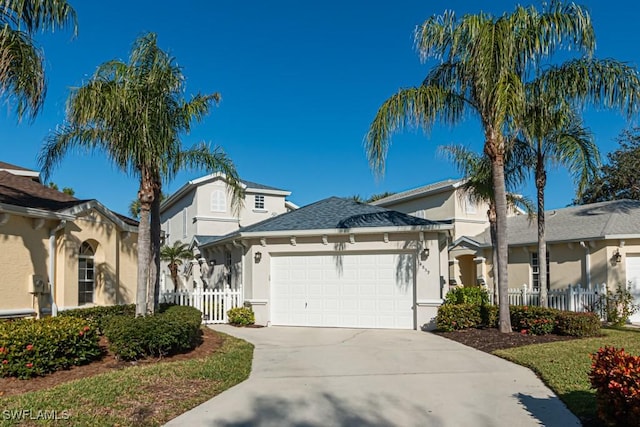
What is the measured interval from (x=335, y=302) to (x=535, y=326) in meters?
5.58

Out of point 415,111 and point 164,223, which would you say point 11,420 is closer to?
point 415,111

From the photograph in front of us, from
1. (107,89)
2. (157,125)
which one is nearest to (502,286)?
(157,125)

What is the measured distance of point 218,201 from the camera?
2719 centimetres

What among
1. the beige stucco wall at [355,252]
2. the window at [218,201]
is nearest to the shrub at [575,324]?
the beige stucco wall at [355,252]

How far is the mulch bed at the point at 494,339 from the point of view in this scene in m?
10.6

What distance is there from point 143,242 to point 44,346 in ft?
9.88

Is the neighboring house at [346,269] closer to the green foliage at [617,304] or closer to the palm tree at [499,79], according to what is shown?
the palm tree at [499,79]

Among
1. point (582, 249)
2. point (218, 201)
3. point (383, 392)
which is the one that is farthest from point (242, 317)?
point (218, 201)

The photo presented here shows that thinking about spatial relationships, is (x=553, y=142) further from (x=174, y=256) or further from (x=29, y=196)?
(x=174, y=256)

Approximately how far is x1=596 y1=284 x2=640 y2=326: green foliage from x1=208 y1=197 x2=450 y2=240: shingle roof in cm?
574

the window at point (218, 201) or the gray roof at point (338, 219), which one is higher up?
the window at point (218, 201)

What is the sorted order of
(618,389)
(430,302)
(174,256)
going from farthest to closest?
(174,256) < (430,302) < (618,389)

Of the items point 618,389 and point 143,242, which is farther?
point 143,242

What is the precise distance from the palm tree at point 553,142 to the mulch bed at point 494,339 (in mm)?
2573
